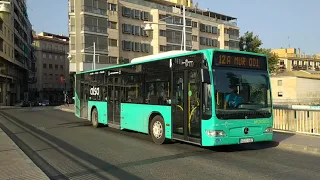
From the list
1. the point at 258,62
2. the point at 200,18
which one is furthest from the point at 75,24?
the point at 258,62

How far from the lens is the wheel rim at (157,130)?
1199 cm

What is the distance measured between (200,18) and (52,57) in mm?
55126

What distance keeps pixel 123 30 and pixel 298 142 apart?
53.0 meters

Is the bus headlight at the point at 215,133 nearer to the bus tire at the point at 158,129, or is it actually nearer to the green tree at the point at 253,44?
the bus tire at the point at 158,129

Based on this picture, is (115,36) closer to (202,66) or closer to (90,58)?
(90,58)

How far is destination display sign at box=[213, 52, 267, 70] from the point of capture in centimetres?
1008

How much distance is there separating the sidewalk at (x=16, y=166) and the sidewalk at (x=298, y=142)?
7.60 meters

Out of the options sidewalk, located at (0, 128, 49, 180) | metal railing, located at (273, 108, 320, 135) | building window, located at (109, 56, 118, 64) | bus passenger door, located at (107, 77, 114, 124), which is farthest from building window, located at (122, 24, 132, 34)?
sidewalk, located at (0, 128, 49, 180)

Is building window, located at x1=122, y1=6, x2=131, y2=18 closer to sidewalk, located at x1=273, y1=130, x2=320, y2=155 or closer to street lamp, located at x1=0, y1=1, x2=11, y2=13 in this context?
sidewalk, located at x1=273, y1=130, x2=320, y2=155

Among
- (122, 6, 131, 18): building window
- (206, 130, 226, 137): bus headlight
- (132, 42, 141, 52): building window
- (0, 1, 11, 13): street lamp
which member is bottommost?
(206, 130, 226, 137): bus headlight

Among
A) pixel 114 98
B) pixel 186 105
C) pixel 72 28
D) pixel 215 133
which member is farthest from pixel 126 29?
pixel 215 133

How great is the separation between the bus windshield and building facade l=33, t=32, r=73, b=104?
3976 inches

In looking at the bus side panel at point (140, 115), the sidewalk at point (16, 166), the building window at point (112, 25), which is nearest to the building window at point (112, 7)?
the building window at point (112, 25)

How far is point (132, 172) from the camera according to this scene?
7.80 meters
